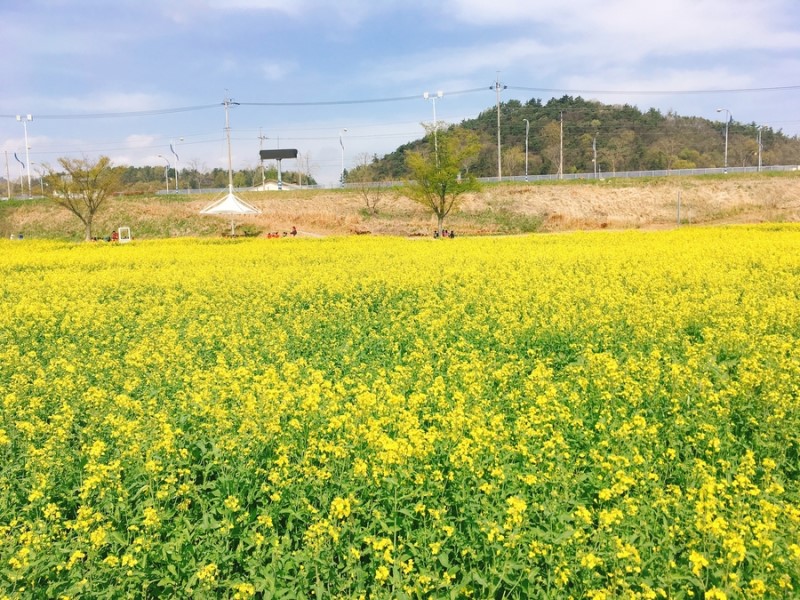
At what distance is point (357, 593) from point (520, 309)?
7.98 metres

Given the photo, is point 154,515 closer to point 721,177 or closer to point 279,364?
point 279,364

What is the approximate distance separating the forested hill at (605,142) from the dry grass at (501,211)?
2450 cm

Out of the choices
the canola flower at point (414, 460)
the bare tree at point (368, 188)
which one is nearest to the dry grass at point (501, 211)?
the bare tree at point (368, 188)

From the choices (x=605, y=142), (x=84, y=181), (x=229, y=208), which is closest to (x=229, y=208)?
(x=229, y=208)

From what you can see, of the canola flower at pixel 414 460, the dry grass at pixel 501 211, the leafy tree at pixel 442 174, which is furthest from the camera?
the dry grass at pixel 501 211

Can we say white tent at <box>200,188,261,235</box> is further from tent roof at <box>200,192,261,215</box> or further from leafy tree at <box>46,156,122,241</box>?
leafy tree at <box>46,156,122,241</box>

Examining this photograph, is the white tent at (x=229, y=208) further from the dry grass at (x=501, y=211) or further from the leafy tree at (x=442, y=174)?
the leafy tree at (x=442, y=174)

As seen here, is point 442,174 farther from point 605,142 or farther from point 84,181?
point 605,142

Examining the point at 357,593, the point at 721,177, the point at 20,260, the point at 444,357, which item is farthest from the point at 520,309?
the point at 721,177

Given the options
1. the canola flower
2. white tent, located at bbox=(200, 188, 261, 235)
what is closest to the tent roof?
white tent, located at bbox=(200, 188, 261, 235)

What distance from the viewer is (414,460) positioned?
4953 millimetres

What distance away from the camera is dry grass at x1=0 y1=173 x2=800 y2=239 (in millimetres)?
58375

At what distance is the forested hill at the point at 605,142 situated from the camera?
9306 centimetres

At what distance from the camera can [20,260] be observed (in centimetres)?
2336
